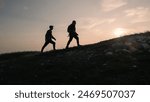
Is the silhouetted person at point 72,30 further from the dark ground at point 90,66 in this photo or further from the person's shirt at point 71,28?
the dark ground at point 90,66

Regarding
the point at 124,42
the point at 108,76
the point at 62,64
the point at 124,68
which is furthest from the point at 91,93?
the point at 124,42

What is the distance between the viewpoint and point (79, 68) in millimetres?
21641

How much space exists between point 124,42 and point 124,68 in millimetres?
6718

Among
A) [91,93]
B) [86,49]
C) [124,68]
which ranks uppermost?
[86,49]

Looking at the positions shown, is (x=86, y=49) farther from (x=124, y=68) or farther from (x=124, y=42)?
(x=124, y=68)

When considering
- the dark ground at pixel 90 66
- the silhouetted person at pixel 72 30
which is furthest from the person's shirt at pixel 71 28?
the dark ground at pixel 90 66

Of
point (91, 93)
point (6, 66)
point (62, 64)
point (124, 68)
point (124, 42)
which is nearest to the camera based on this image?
point (91, 93)

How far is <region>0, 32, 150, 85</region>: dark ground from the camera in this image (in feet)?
63.0

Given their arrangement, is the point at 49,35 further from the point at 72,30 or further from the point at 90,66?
the point at 90,66

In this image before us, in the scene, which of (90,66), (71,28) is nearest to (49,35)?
(71,28)

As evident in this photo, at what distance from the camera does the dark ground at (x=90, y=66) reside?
19.2 metres

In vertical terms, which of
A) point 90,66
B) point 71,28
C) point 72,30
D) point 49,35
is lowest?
point 90,66

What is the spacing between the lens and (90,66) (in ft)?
71.7

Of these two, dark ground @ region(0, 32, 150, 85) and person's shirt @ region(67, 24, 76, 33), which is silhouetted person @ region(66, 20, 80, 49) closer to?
person's shirt @ region(67, 24, 76, 33)
